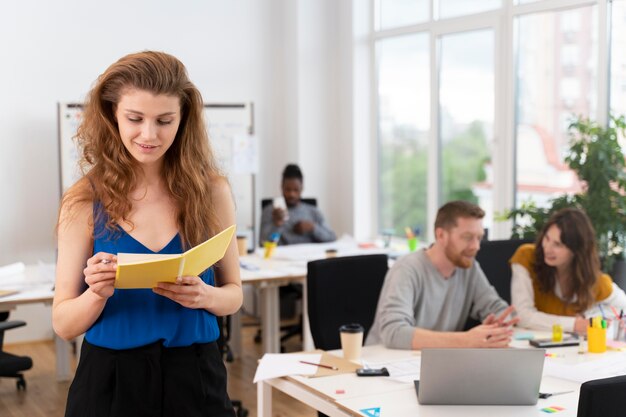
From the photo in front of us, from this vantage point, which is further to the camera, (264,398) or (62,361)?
(62,361)

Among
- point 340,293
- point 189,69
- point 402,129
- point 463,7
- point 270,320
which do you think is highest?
point 463,7

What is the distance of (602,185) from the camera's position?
4871mm

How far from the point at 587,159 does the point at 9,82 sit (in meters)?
4.12

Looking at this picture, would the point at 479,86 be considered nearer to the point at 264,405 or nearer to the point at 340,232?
the point at 340,232

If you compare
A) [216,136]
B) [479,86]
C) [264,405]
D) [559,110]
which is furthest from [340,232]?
[264,405]

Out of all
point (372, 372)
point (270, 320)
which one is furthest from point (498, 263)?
point (270, 320)

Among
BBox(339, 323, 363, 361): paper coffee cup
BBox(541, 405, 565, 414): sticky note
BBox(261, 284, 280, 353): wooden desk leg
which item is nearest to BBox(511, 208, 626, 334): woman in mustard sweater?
BBox(339, 323, 363, 361): paper coffee cup

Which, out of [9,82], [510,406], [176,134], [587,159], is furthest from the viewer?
[9,82]

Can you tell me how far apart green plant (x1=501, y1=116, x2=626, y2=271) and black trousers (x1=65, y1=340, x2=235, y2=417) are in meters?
3.50

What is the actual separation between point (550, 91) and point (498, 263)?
7.05 feet

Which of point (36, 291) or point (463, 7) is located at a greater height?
point (463, 7)

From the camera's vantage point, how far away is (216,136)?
696cm

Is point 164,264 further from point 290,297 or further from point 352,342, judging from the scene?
point 290,297

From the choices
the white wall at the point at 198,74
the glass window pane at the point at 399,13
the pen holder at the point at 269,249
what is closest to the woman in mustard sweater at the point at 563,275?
the pen holder at the point at 269,249
